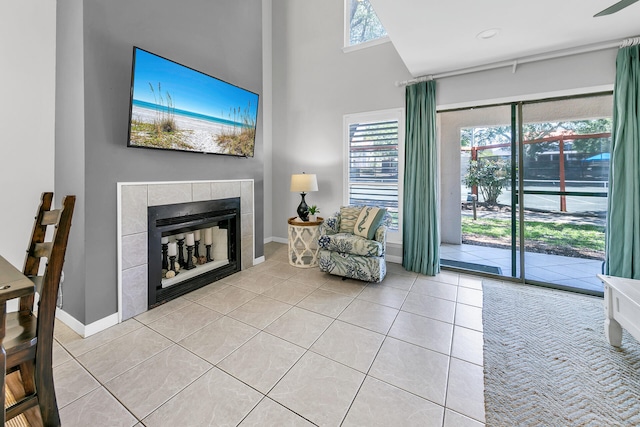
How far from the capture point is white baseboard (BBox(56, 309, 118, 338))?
6.95 ft

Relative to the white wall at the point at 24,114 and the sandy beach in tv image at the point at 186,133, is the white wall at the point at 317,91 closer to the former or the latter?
the sandy beach in tv image at the point at 186,133

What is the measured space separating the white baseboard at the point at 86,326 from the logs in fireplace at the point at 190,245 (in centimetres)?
32

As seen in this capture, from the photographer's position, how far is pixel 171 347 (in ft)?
6.43

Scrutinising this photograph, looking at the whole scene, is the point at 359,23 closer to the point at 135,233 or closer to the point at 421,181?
the point at 421,181

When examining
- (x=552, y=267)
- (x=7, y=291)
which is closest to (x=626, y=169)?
(x=552, y=267)

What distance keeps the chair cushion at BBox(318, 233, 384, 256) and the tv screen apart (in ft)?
4.95

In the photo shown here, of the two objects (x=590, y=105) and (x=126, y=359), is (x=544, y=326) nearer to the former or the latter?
(x=590, y=105)

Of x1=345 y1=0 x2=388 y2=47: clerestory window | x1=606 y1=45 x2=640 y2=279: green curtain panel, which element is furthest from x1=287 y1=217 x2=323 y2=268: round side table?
x1=606 y1=45 x2=640 y2=279: green curtain panel

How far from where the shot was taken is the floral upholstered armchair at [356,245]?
3080mm

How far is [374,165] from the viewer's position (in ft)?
13.2

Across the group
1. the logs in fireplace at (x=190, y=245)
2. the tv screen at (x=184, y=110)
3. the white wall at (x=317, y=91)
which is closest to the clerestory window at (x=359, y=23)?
the white wall at (x=317, y=91)

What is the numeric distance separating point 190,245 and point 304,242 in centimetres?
144

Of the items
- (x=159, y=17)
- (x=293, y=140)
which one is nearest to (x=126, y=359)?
(x=159, y=17)

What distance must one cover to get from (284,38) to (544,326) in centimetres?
537
